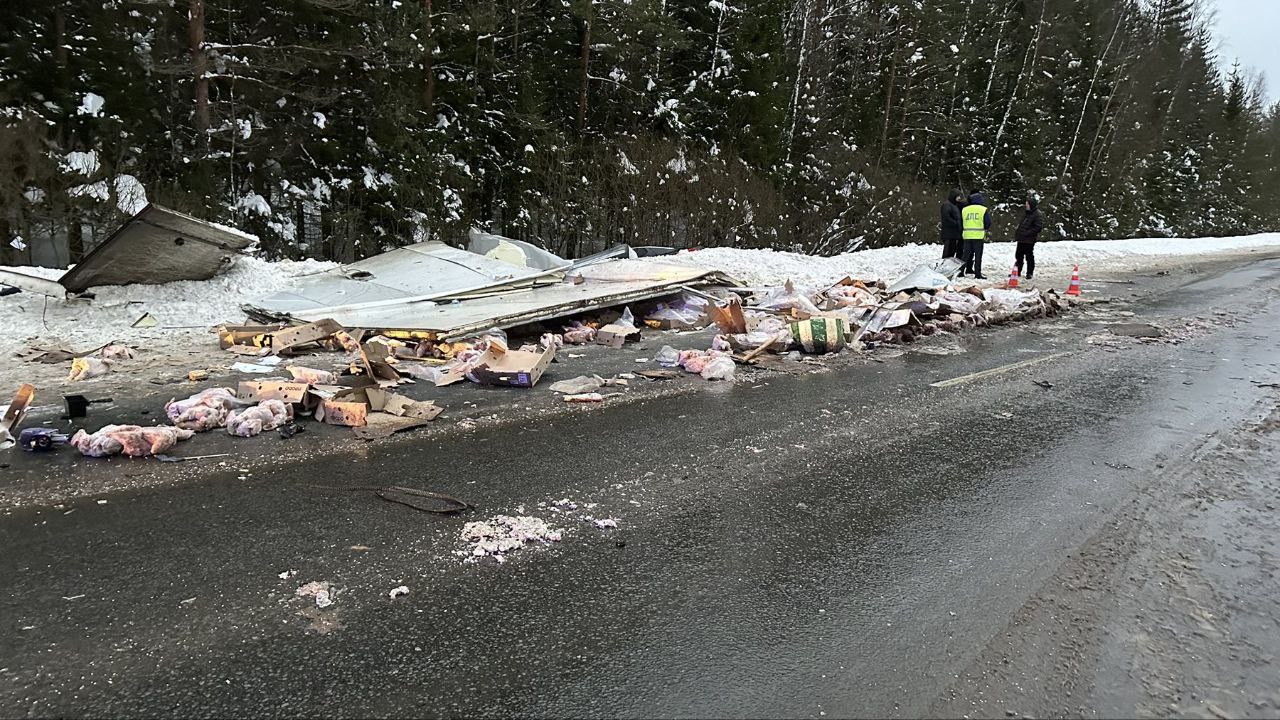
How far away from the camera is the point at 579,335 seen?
28.6 feet

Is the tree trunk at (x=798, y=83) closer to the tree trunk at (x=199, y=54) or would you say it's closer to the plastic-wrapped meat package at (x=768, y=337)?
the tree trunk at (x=199, y=54)

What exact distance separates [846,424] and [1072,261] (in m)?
19.4

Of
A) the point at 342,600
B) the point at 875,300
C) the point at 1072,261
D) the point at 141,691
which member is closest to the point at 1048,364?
the point at 875,300

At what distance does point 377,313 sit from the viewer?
8.70m

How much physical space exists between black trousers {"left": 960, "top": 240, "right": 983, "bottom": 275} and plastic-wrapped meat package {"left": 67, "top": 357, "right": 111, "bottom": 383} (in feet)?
50.8

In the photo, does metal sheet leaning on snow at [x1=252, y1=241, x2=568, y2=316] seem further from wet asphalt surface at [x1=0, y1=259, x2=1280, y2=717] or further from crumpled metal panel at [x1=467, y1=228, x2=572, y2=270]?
wet asphalt surface at [x1=0, y1=259, x2=1280, y2=717]

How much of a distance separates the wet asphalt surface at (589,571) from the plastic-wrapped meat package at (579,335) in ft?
10.7

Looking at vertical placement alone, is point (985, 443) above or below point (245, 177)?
below

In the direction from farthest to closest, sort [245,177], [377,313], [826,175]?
[826,175] < [245,177] < [377,313]

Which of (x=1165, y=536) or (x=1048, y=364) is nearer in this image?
(x=1165, y=536)

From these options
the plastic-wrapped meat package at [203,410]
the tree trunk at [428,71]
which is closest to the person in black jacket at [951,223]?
the tree trunk at [428,71]

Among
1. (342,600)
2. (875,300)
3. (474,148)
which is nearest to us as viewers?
(342,600)

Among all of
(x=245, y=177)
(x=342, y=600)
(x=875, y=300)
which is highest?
(x=245, y=177)

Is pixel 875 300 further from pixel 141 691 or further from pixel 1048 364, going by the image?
pixel 141 691
